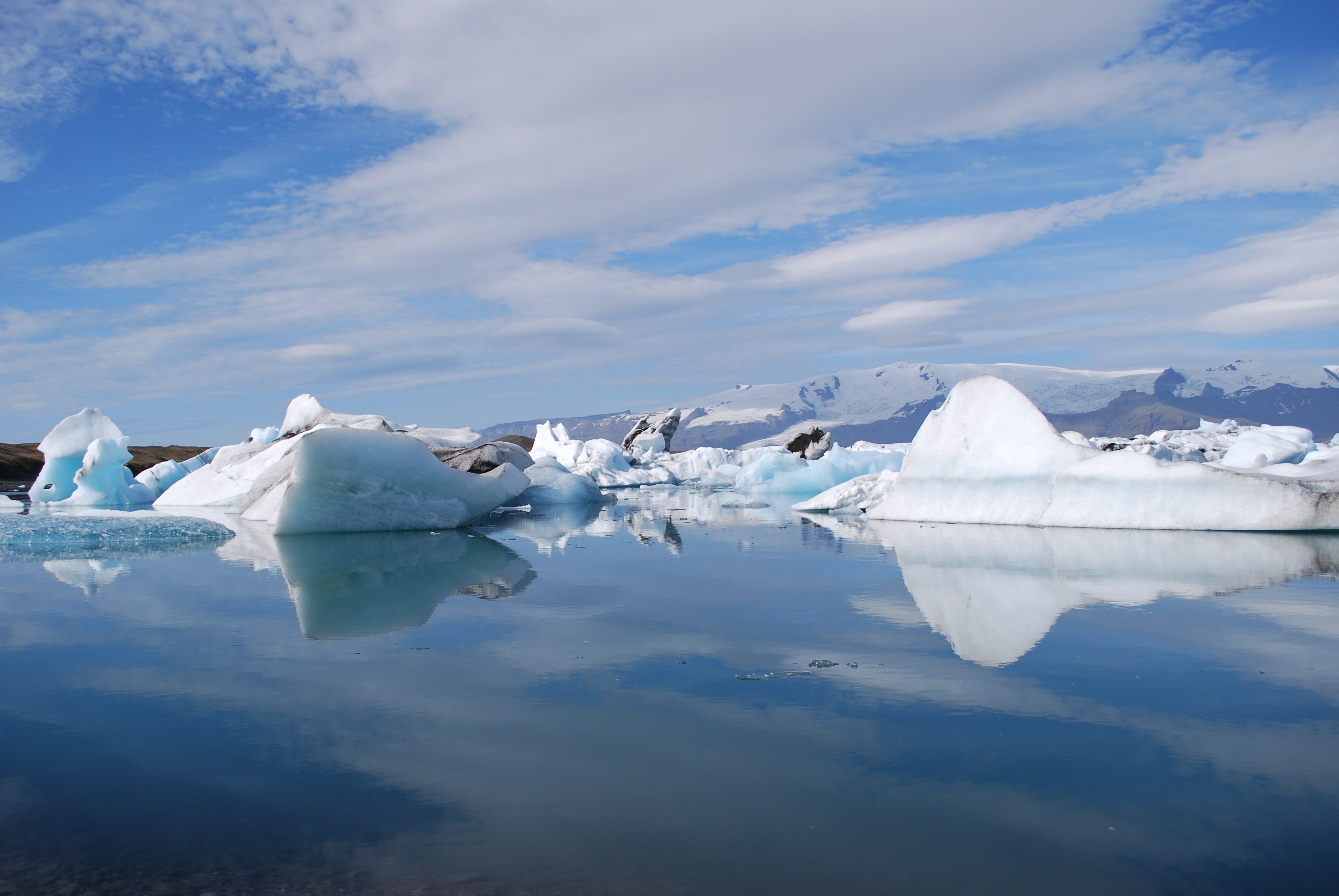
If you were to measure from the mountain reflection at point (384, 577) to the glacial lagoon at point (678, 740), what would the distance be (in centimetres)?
8

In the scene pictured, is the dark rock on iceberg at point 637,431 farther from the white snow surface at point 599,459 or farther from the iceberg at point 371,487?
the iceberg at point 371,487

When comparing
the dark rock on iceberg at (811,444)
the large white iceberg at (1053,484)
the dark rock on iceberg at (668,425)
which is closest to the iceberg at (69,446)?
the large white iceberg at (1053,484)

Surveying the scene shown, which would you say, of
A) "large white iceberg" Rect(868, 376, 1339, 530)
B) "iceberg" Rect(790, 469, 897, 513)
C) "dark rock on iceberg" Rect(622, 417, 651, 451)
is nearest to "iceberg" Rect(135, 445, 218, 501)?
"iceberg" Rect(790, 469, 897, 513)

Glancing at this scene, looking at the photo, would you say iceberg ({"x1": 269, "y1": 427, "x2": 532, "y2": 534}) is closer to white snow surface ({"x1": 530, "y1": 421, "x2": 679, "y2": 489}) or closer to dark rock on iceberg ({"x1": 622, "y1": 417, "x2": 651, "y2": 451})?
white snow surface ({"x1": 530, "y1": 421, "x2": 679, "y2": 489})

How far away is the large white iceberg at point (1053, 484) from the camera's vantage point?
831 centimetres

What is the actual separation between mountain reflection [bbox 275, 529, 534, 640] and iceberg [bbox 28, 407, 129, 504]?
33.6 ft

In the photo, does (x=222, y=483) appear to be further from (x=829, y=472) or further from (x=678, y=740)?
(x=678, y=740)

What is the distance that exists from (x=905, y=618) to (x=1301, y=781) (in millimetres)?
2231

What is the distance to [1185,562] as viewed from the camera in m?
6.45

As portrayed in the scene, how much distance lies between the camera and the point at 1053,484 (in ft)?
31.2

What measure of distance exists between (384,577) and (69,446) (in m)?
15.4

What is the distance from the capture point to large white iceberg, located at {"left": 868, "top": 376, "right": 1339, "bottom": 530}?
831cm

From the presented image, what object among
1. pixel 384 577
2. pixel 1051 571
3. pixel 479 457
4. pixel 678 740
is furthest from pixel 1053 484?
pixel 479 457

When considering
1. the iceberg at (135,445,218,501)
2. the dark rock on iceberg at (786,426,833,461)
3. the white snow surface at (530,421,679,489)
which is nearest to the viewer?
the iceberg at (135,445,218,501)
